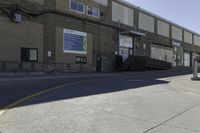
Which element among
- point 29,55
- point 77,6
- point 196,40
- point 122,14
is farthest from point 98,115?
point 196,40

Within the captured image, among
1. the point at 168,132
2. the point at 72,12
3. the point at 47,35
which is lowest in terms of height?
the point at 168,132

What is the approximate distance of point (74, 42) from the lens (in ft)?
123

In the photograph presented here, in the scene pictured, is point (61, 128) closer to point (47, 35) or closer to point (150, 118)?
point (150, 118)

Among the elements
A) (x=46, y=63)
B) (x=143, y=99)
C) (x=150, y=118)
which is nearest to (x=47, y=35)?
(x=46, y=63)

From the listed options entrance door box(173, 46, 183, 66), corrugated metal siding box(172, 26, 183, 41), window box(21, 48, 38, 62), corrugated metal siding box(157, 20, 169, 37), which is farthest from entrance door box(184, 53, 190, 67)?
window box(21, 48, 38, 62)

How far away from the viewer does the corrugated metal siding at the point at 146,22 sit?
53.6 m

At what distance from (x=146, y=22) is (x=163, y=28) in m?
8.43

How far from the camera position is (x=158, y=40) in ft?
195

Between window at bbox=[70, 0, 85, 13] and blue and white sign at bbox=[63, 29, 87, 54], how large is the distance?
8.74 ft

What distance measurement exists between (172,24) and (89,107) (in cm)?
6014

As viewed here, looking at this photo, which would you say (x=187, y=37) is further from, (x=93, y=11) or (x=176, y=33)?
(x=93, y=11)

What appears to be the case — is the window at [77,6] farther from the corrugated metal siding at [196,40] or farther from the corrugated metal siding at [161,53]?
the corrugated metal siding at [196,40]

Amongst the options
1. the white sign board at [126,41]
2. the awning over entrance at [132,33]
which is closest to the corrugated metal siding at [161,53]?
the awning over entrance at [132,33]

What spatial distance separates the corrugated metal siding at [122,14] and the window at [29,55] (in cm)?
1675
